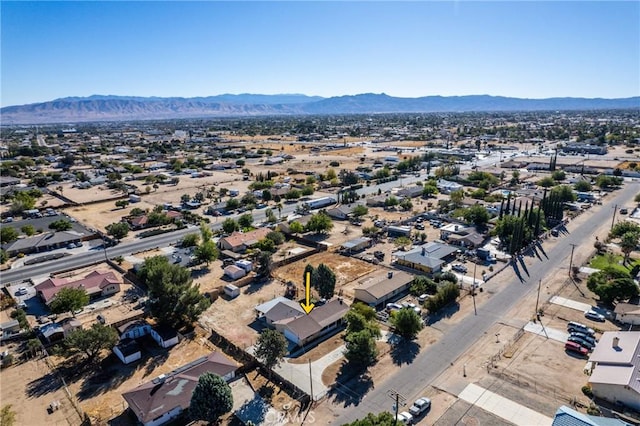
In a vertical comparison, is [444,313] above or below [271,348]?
below

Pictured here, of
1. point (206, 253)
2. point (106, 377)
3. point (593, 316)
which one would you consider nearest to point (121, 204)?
point (206, 253)

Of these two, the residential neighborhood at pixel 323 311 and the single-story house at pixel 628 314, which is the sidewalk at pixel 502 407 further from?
the single-story house at pixel 628 314

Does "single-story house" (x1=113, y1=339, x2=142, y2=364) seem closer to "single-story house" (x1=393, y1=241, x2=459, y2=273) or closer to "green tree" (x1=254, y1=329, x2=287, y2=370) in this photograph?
"green tree" (x1=254, y1=329, x2=287, y2=370)

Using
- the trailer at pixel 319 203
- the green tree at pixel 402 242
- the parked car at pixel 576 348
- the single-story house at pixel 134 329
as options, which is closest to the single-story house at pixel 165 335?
the single-story house at pixel 134 329

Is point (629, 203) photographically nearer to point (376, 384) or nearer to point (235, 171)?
point (376, 384)

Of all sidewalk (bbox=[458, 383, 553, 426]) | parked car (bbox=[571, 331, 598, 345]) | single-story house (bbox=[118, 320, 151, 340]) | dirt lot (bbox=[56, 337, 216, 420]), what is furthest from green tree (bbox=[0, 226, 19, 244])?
parked car (bbox=[571, 331, 598, 345])

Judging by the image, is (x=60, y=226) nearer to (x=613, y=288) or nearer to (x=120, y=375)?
(x=120, y=375)

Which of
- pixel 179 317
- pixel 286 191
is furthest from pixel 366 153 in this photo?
pixel 179 317

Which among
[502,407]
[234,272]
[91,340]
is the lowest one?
[502,407]
